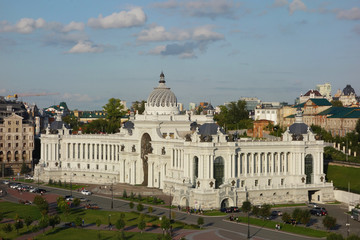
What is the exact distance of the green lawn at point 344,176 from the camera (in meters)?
116

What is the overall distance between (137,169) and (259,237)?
51.7 metres

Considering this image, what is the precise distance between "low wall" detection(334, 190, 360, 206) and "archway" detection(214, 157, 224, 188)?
22788 mm

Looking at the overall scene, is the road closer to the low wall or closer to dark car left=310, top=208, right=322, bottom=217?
the low wall

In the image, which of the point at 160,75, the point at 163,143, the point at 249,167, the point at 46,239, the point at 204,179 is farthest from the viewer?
the point at 160,75

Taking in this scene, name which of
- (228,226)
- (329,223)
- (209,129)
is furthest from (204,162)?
(329,223)

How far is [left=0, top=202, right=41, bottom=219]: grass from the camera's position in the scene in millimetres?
100969

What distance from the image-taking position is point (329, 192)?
4552 inches

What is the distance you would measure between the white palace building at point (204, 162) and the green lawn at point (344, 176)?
412cm

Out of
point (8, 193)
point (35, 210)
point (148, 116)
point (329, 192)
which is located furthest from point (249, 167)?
point (8, 193)

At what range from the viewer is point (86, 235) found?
279 feet

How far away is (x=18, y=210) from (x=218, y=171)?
34253mm

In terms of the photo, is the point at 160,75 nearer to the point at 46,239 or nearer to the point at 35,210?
the point at 35,210

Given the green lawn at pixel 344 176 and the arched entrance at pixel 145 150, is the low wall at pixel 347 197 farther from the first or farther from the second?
the arched entrance at pixel 145 150

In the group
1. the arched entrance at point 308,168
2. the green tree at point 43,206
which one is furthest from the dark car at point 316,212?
the green tree at point 43,206
